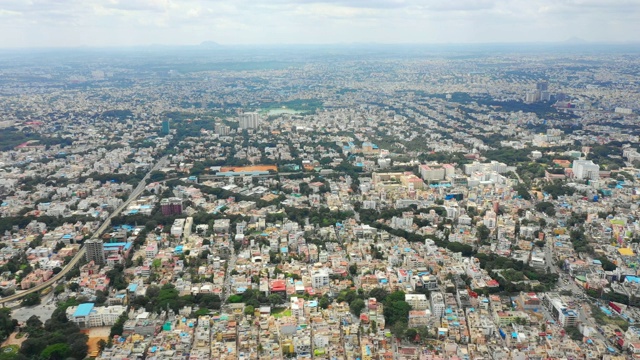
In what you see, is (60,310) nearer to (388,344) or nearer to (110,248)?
(110,248)

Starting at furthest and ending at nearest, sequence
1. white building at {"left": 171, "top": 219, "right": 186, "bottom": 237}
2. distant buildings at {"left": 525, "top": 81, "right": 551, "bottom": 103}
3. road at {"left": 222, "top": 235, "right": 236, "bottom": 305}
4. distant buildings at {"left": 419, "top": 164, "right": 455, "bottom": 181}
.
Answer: distant buildings at {"left": 525, "top": 81, "right": 551, "bottom": 103}, distant buildings at {"left": 419, "top": 164, "right": 455, "bottom": 181}, white building at {"left": 171, "top": 219, "right": 186, "bottom": 237}, road at {"left": 222, "top": 235, "right": 236, "bottom": 305}

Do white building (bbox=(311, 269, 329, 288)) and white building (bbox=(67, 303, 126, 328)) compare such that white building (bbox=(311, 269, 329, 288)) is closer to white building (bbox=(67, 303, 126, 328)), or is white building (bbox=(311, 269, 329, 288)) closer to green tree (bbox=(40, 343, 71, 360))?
white building (bbox=(67, 303, 126, 328))

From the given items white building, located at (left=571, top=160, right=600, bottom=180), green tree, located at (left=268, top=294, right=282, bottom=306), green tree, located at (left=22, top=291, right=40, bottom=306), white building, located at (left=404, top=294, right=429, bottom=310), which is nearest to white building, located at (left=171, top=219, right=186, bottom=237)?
green tree, located at (left=22, top=291, right=40, bottom=306)

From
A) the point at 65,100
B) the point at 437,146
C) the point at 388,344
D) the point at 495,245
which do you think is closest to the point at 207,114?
the point at 65,100

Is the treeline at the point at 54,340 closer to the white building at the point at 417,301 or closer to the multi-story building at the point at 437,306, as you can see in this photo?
the white building at the point at 417,301

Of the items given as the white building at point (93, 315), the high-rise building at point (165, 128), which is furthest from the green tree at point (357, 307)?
the high-rise building at point (165, 128)

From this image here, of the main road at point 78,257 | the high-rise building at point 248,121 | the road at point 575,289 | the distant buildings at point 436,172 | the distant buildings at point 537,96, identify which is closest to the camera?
the road at point 575,289
